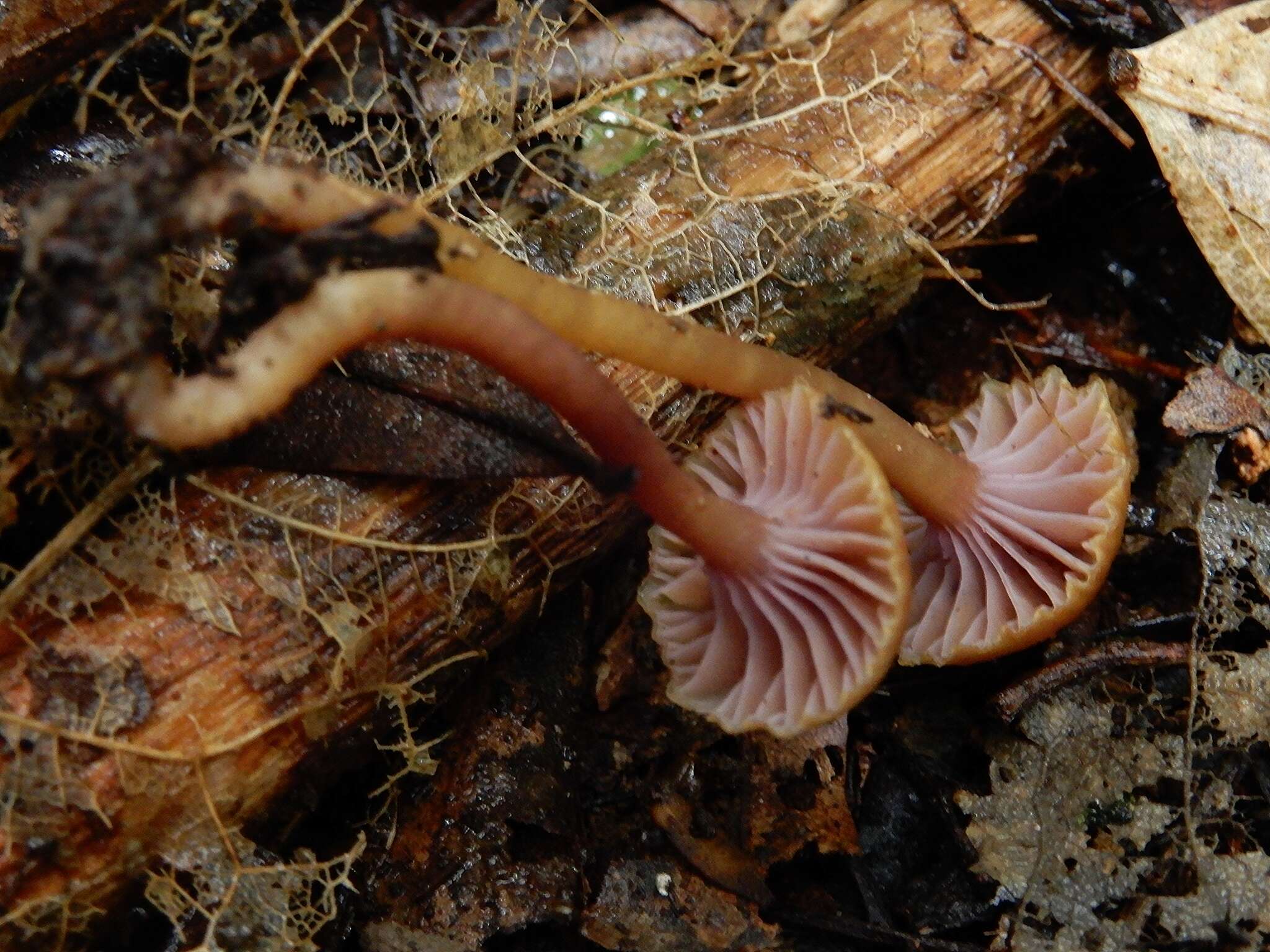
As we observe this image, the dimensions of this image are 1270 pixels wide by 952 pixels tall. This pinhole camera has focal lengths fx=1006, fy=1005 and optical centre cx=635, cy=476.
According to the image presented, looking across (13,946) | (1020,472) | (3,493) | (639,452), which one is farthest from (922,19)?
(13,946)

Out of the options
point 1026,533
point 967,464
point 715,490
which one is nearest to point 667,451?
point 715,490

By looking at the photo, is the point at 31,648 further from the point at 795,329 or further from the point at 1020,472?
the point at 1020,472

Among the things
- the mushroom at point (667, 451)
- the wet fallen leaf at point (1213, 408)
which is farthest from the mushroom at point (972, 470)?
the wet fallen leaf at point (1213, 408)

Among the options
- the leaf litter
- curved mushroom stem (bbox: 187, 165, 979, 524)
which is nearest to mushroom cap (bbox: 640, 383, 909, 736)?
curved mushroom stem (bbox: 187, 165, 979, 524)

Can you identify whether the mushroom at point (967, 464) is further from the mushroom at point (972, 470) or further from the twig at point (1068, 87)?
the twig at point (1068, 87)

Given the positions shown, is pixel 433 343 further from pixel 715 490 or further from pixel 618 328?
pixel 715 490

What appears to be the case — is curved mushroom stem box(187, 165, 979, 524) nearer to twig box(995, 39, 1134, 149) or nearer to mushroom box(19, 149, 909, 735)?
mushroom box(19, 149, 909, 735)

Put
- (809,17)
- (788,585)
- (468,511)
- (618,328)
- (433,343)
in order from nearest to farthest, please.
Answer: (433,343) → (618,328) → (788,585) → (468,511) → (809,17)
